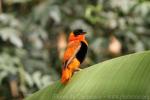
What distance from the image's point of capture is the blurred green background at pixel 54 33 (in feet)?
16.8

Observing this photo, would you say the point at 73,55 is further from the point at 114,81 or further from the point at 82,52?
the point at 114,81

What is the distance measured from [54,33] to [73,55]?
3.87m

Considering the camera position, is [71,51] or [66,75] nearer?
[66,75]

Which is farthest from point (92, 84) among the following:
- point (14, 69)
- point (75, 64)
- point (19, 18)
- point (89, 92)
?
point (19, 18)

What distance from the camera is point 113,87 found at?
142 centimetres

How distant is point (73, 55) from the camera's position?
1764 mm

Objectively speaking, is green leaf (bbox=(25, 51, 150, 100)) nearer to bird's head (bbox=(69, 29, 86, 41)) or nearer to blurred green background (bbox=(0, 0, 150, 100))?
bird's head (bbox=(69, 29, 86, 41))

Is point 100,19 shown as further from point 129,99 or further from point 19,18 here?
point 129,99

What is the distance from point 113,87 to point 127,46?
4.24 m

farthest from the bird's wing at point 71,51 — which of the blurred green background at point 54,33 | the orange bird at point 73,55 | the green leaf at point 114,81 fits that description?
the blurred green background at point 54,33

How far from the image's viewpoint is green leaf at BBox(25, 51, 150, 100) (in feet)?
4.49

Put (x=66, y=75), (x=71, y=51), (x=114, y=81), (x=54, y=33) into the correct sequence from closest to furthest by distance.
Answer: (x=114, y=81)
(x=66, y=75)
(x=71, y=51)
(x=54, y=33)

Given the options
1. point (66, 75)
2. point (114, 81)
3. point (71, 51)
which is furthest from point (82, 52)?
point (114, 81)

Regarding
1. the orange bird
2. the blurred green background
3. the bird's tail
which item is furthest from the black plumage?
the blurred green background
